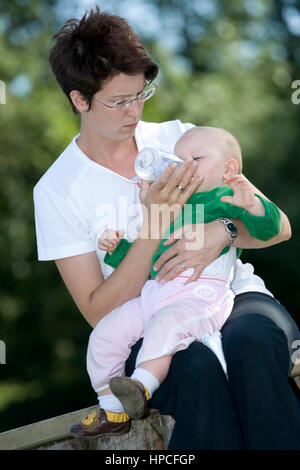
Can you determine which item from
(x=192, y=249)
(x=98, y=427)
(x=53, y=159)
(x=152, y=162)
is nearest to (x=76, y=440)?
(x=98, y=427)

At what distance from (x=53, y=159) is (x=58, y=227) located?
236 inches

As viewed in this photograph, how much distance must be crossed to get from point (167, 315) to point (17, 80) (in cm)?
686

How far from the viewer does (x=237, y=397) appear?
1.99 metres

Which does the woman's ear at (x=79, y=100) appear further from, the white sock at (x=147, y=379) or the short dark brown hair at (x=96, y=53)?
the white sock at (x=147, y=379)

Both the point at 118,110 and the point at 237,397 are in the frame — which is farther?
the point at 118,110

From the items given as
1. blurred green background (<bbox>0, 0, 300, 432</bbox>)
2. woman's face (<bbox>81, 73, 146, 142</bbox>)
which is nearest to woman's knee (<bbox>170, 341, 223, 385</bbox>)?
woman's face (<bbox>81, 73, 146, 142</bbox>)

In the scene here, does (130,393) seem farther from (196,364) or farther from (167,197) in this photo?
(167,197)

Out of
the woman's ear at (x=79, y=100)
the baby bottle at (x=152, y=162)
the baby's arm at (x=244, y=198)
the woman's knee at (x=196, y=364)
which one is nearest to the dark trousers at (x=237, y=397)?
the woman's knee at (x=196, y=364)

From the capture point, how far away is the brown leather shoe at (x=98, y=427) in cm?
216

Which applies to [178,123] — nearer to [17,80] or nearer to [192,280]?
[192,280]

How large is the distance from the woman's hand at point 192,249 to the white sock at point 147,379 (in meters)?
0.30

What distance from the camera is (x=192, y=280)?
219 centimetres
